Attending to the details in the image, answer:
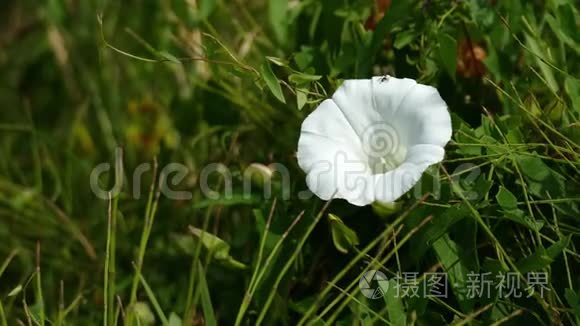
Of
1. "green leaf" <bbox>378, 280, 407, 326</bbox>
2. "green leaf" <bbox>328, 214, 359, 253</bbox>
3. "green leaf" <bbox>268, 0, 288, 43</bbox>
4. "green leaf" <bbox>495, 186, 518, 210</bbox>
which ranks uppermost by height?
"green leaf" <bbox>268, 0, 288, 43</bbox>

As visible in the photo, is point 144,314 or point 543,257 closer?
point 543,257

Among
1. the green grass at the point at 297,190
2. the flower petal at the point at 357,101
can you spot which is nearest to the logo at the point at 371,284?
the green grass at the point at 297,190

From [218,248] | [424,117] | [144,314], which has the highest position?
[424,117]

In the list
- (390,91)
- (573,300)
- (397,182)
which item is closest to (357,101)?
(390,91)

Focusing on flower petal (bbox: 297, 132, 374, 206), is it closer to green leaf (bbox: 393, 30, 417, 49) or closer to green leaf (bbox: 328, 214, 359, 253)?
green leaf (bbox: 328, 214, 359, 253)

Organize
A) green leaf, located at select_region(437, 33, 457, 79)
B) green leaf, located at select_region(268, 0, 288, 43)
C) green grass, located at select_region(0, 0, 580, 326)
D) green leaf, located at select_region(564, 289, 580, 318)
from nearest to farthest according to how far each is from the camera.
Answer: green leaf, located at select_region(564, 289, 580, 318) → green grass, located at select_region(0, 0, 580, 326) → green leaf, located at select_region(437, 33, 457, 79) → green leaf, located at select_region(268, 0, 288, 43)

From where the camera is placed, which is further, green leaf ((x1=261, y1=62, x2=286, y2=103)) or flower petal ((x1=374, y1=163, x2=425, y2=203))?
green leaf ((x1=261, y1=62, x2=286, y2=103))

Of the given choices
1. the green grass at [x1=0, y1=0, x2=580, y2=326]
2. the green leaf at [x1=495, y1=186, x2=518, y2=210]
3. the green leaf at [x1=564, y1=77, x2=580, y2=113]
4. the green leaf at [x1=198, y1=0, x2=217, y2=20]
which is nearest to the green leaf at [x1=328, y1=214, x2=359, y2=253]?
the green grass at [x1=0, y1=0, x2=580, y2=326]

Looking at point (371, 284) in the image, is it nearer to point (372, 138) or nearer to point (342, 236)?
point (342, 236)
